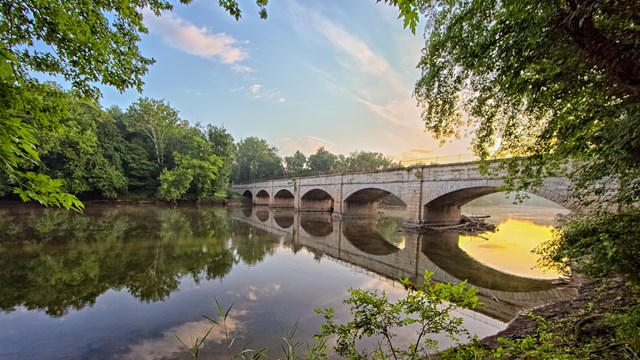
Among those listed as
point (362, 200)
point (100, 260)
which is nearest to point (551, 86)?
point (100, 260)

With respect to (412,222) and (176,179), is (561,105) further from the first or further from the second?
(176,179)

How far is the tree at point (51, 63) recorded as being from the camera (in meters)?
1.74

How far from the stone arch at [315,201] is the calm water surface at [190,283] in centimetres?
1846

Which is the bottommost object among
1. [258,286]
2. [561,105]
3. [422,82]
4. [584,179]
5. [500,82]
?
[258,286]

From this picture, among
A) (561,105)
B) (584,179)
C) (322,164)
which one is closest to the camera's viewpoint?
(584,179)

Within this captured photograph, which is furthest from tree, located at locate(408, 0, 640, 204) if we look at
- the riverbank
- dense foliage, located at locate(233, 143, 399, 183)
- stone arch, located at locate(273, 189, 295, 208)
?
dense foliage, located at locate(233, 143, 399, 183)

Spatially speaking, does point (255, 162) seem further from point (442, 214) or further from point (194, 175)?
point (442, 214)

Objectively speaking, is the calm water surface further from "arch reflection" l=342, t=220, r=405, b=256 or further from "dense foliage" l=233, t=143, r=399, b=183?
"dense foliage" l=233, t=143, r=399, b=183

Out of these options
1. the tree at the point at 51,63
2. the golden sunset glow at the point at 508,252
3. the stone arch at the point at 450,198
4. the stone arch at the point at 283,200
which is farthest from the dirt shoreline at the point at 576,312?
the stone arch at the point at 283,200

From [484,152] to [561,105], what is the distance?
136 centimetres

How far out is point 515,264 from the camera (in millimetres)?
9891

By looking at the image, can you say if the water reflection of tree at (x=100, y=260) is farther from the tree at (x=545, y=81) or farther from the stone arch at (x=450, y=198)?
the stone arch at (x=450, y=198)

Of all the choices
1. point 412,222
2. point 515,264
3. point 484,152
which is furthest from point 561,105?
point 412,222

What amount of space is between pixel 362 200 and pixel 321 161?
3222 centimetres
